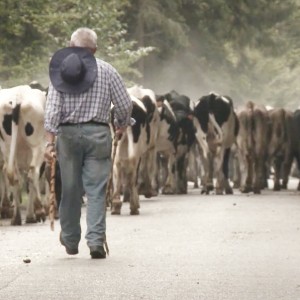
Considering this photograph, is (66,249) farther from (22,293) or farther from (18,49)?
(18,49)

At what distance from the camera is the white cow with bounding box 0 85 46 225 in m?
18.0

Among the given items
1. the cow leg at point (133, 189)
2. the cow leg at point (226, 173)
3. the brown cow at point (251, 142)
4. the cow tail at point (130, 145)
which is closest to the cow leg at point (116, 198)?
the cow leg at point (133, 189)

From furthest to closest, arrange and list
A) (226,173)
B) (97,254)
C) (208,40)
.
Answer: (208,40), (226,173), (97,254)

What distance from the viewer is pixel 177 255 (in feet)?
42.0

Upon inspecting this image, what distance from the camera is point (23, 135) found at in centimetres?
1834

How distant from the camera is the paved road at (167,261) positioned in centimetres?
991

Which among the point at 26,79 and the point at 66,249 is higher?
the point at 26,79

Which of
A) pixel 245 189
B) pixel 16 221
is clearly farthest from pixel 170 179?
pixel 16 221

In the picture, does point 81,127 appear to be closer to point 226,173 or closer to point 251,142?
point 226,173

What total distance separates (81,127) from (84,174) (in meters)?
0.46

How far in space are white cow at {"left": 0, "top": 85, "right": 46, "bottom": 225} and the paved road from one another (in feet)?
1.71

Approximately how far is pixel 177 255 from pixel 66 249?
3.42 feet

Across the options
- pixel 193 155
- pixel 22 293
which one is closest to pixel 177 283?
pixel 22 293

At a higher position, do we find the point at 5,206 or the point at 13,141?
the point at 13,141
